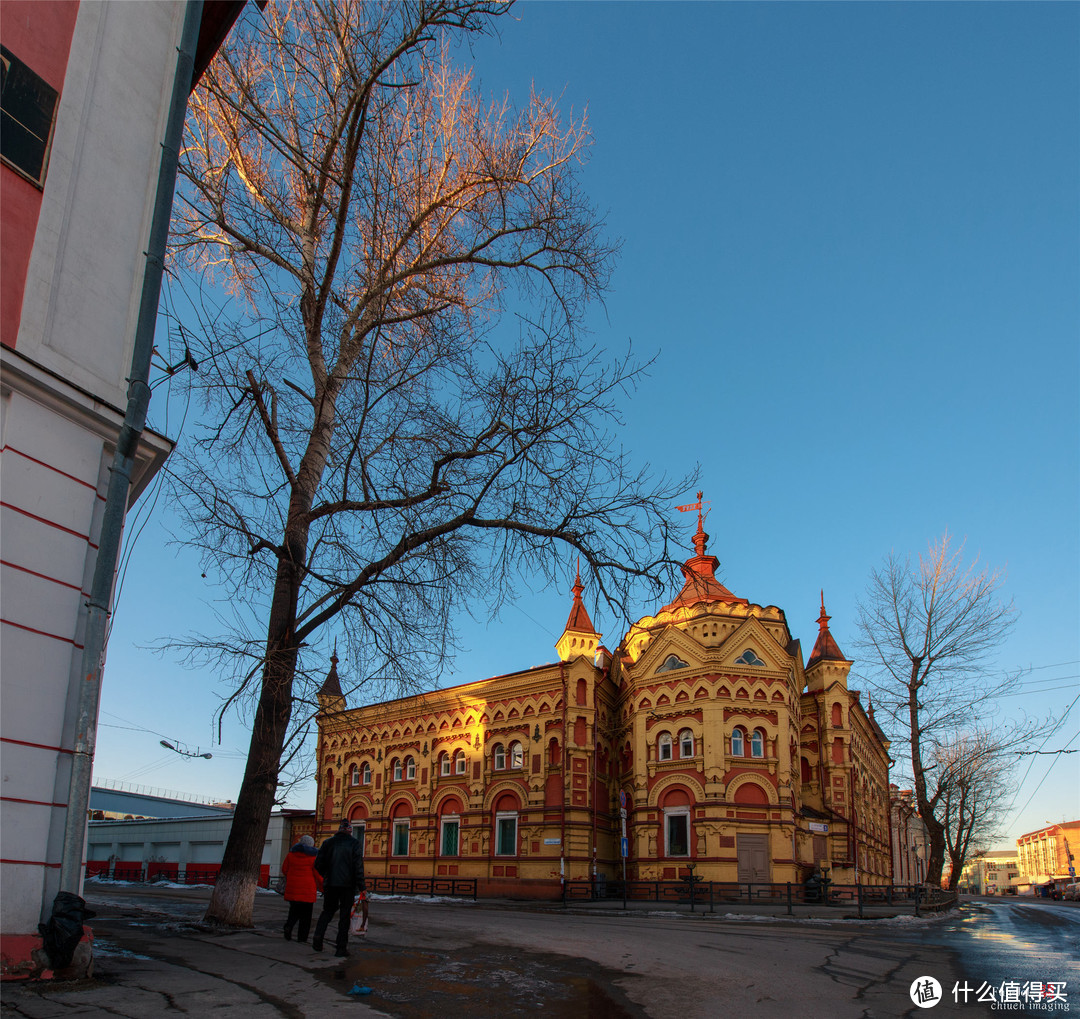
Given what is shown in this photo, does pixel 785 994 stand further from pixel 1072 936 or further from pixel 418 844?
pixel 418 844

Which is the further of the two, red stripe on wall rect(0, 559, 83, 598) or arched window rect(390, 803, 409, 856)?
arched window rect(390, 803, 409, 856)

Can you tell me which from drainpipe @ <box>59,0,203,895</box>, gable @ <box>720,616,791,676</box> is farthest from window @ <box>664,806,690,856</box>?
drainpipe @ <box>59,0,203,895</box>

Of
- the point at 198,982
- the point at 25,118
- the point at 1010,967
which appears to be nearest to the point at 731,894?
the point at 1010,967

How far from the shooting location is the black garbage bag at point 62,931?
6.22 metres

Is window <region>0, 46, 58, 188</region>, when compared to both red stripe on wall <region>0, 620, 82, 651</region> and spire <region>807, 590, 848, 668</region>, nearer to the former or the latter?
red stripe on wall <region>0, 620, 82, 651</region>

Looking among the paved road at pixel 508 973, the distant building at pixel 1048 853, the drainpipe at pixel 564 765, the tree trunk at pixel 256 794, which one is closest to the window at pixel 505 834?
the drainpipe at pixel 564 765

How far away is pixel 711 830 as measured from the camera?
30594 millimetres

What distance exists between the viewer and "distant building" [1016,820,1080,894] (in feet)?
433

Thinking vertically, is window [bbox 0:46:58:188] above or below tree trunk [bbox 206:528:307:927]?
above

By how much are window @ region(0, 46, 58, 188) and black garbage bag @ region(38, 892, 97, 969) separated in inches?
248

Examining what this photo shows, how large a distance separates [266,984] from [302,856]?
11.1 ft

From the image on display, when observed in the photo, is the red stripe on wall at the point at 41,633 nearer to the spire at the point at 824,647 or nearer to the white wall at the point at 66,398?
the white wall at the point at 66,398

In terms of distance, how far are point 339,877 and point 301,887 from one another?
1245 millimetres

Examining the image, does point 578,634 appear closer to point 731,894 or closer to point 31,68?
point 731,894
